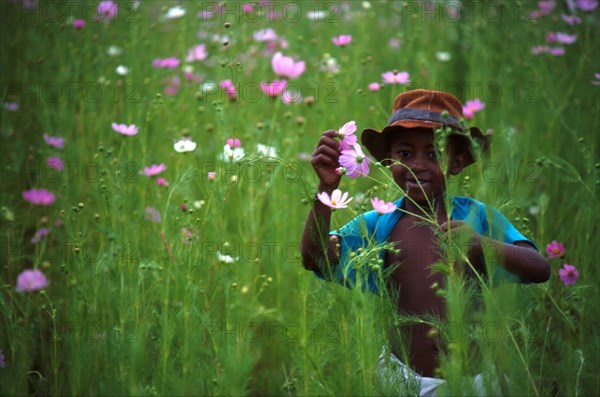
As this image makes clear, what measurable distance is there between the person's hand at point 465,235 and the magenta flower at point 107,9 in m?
1.99

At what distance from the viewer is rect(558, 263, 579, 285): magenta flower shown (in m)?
1.99

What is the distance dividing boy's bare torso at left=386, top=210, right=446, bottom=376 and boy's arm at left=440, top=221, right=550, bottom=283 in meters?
0.15

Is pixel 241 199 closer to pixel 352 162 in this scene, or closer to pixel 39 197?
pixel 39 197

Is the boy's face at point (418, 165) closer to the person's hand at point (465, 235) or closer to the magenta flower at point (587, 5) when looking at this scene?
the person's hand at point (465, 235)

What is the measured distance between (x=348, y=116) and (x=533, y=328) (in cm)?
162

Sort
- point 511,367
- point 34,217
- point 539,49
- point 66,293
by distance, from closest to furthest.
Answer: point 511,367
point 66,293
point 34,217
point 539,49

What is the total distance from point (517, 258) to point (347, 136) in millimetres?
450

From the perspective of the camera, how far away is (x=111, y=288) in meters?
1.90

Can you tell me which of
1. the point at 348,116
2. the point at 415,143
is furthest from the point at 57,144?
the point at 415,143

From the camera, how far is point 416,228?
178 centimetres

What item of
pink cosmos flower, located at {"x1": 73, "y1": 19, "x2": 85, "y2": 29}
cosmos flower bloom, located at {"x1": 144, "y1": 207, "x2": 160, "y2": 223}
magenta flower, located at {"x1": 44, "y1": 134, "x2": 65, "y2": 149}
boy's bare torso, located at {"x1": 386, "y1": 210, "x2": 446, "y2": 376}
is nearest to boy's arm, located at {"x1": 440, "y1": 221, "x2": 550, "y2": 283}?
boy's bare torso, located at {"x1": 386, "y1": 210, "x2": 446, "y2": 376}

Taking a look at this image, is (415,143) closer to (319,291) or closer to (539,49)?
(319,291)

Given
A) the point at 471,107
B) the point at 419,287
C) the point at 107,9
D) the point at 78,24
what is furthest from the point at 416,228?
the point at 78,24

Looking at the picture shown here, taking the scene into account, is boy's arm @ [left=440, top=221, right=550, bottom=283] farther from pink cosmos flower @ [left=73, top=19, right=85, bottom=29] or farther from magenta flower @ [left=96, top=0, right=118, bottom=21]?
pink cosmos flower @ [left=73, top=19, right=85, bottom=29]
